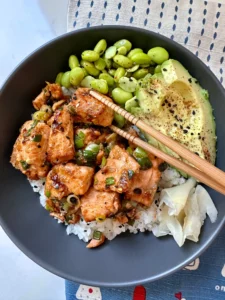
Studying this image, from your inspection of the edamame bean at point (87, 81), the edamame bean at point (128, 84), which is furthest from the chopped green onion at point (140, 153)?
the edamame bean at point (87, 81)

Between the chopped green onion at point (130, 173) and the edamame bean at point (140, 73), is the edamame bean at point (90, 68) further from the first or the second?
the chopped green onion at point (130, 173)

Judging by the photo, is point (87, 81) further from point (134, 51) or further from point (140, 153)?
point (140, 153)

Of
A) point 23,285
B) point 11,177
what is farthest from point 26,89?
point 23,285

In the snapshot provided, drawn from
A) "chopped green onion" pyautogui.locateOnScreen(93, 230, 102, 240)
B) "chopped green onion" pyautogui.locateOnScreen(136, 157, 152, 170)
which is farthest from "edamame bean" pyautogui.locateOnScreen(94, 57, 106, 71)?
"chopped green onion" pyautogui.locateOnScreen(93, 230, 102, 240)

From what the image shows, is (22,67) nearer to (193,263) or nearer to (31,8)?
(31,8)

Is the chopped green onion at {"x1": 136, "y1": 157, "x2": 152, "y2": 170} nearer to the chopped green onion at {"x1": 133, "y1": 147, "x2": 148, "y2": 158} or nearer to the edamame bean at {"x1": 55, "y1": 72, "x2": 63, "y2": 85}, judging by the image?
the chopped green onion at {"x1": 133, "y1": 147, "x2": 148, "y2": 158}

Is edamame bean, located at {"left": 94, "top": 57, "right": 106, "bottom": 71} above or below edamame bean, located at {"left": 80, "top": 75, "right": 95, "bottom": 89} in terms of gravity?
above

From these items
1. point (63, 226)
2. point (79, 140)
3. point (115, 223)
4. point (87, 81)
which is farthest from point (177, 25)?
point (63, 226)
